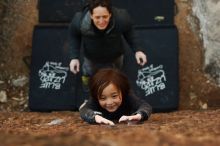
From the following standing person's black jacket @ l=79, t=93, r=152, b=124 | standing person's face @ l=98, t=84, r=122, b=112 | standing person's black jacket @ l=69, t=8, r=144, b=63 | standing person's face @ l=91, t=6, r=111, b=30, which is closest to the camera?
standing person's face @ l=98, t=84, r=122, b=112

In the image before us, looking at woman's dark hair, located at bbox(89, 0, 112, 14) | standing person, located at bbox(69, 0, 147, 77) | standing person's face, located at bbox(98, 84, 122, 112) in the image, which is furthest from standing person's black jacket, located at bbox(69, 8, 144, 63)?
standing person's face, located at bbox(98, 84, 122, 112)

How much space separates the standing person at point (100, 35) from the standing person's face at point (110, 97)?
767mm

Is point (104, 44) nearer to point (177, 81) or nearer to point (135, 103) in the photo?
point (135, 103)

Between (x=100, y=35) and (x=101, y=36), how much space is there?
0.02 metres

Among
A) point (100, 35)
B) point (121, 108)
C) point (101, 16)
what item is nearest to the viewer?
point (121, 108)

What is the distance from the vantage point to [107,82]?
420cm

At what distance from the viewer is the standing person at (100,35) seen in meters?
4.76

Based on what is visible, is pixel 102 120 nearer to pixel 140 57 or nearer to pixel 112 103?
pixel 112 103

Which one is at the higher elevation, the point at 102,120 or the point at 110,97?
the point at 110,97

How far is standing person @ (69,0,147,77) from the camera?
4.76 metres

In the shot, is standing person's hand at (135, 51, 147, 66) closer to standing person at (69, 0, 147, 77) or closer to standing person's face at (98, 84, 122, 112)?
standing person at (69, 0, 147, 77)

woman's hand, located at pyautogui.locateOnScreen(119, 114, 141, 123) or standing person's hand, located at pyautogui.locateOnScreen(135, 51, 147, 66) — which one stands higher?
standing person's hand, located at pyautogui.locateOnScreen(135, 51, 147, 66)

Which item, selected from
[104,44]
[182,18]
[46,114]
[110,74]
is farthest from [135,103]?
[182,18]

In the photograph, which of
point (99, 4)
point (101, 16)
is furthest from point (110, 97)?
point (99, 4)
